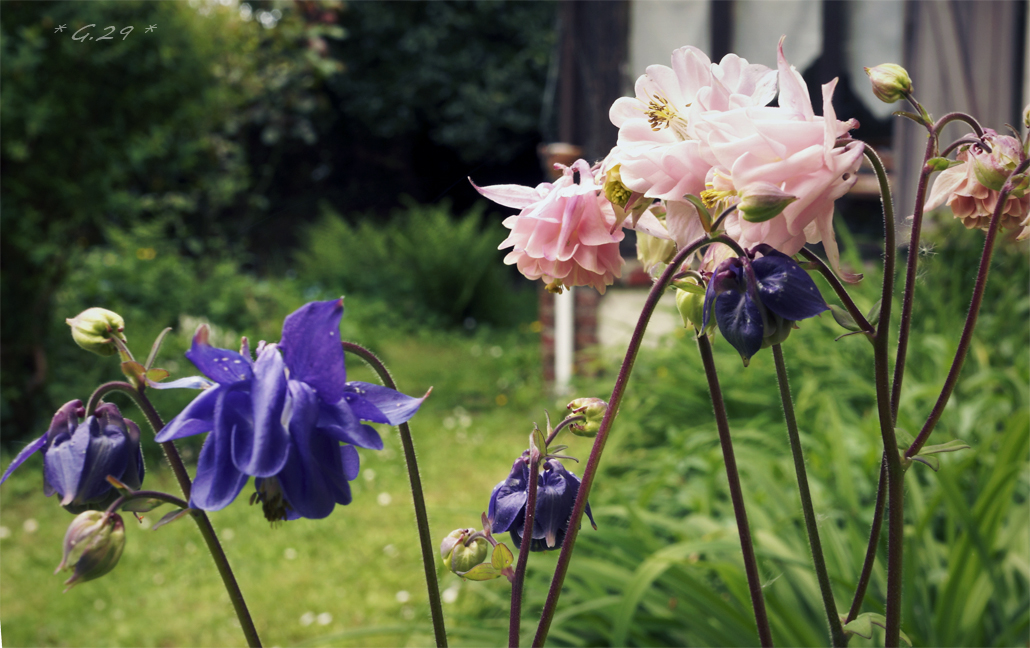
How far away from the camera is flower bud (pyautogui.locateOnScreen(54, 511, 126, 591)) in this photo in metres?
0.39

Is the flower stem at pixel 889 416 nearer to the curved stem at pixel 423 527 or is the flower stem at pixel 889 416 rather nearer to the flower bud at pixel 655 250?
the flower bud at pixel 655 250

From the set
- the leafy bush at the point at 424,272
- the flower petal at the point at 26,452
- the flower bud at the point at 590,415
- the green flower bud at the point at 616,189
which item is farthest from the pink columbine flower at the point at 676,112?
the leafy bush at the point at 424,272

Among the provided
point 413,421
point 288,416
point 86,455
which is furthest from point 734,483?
point 413,421

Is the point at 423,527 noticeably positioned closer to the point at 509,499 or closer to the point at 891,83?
the point at 509,499

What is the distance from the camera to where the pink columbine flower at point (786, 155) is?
1.32 feet

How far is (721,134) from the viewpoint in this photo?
Result: 0.42 meters

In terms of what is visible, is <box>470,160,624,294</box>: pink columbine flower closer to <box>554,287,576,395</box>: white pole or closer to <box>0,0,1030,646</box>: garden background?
<box>0,0,1030,646</box>: garden background

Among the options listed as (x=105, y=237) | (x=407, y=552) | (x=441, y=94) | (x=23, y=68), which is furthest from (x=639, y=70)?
(x=441, y=94)

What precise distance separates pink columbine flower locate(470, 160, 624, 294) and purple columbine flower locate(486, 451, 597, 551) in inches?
5.0

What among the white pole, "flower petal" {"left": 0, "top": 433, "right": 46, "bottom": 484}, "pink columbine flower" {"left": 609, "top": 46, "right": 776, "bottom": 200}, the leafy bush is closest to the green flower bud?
"pink columbine flower" {"left": 609, "top": 46, "right": 776, "bottom": 200}

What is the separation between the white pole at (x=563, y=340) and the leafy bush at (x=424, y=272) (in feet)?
7.26

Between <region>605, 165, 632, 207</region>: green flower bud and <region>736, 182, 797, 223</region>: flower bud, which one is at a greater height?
<region>736, 182, 797, 223</region>: flower bud

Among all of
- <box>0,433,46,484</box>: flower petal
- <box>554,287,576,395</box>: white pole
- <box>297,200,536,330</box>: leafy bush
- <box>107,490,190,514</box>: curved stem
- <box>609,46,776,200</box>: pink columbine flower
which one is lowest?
<box>297,200,536,330</box>: leafy bush

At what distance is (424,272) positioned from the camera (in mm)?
6246
